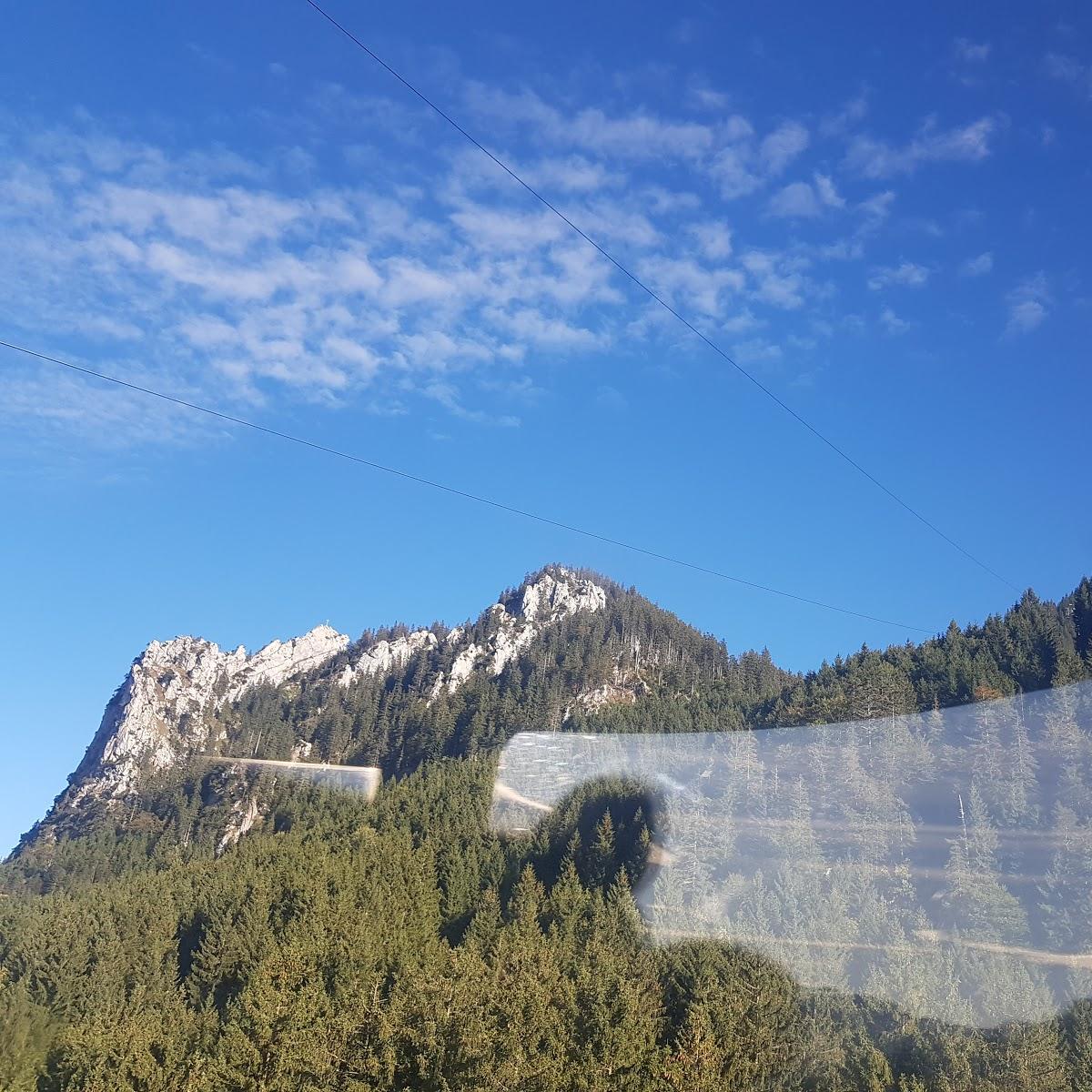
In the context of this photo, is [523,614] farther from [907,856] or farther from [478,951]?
[478,951]

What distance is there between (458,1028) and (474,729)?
89.2 meters

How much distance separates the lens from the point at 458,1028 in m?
23.2

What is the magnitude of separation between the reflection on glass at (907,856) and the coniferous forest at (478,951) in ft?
2.38

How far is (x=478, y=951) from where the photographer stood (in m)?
40.2

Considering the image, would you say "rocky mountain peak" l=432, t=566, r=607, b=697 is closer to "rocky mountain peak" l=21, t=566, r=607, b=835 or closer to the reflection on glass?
"rocky mountain peak" l=21, t=566, r=607, b=835

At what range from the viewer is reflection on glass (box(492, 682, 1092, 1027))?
135 feet

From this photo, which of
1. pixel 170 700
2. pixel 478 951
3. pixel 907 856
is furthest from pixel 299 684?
pixel 478 951

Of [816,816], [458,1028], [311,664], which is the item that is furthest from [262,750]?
[458,1028]

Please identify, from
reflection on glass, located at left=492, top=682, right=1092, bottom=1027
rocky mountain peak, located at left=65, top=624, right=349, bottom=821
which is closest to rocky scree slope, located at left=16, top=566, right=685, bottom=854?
rocky mountain peak, located at left=65, top=624, right=349, bottom=821

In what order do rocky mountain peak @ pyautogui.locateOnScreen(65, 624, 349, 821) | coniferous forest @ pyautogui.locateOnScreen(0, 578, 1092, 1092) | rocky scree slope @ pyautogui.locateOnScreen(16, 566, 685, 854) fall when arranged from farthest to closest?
rocky mountain peak @ pyautogui.locateOnScreen(65, 624, 349, 821) → rocky scree slope @ pyautogui.locateOnScreen(16, 566, 685, 854) → coniferous forest @ pyautogui.locateOnScreen(0, 578, 1092, 1092)

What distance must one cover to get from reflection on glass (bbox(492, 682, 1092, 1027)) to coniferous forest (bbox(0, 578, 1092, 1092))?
2.38 ft

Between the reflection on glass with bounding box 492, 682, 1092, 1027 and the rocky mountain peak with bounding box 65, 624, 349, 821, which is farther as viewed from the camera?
the rocky mountain peak with bounding box 65, 624, 349, 821

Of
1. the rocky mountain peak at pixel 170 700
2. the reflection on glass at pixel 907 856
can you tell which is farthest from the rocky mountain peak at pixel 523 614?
the reflection on glass at pixel 907 856

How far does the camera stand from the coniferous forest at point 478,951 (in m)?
24.7
